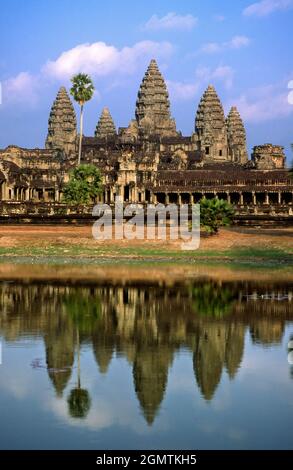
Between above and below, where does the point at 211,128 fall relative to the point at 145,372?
above

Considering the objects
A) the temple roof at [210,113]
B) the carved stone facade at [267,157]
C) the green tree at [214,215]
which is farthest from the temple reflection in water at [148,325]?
the temple roof at [210,113]

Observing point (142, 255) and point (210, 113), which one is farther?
point (210, 113)

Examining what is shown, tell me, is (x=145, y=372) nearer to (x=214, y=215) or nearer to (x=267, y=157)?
(x=214, y=215)

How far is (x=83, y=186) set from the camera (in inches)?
4323

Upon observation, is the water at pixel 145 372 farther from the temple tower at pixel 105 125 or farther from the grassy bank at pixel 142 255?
the temple tower at pixel 105 125

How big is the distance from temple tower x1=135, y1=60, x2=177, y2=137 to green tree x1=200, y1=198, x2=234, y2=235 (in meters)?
87.2

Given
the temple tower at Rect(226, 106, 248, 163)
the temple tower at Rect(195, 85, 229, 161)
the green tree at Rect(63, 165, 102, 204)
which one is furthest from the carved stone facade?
the green tree at Rect(63, 165, 102, 204)

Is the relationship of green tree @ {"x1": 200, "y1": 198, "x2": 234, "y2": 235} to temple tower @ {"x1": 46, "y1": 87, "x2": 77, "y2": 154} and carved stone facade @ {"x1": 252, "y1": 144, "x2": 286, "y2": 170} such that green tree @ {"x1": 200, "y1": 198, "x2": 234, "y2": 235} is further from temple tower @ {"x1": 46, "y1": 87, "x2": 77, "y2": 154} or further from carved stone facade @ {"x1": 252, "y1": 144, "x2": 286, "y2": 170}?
temple tower @ {"x1": 46, "y1": 87, "x2": 77, "y2": 154}

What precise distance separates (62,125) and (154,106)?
58.1 ft

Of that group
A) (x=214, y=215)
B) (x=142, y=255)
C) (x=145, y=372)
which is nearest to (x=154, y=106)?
(x=214, y=215)

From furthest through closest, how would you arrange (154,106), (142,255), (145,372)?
(154,106) → (142,255) → (145,372)

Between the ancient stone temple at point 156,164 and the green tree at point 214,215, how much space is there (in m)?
5.70

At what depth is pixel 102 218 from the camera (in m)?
88.7

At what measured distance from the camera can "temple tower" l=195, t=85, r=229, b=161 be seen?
16838cm
